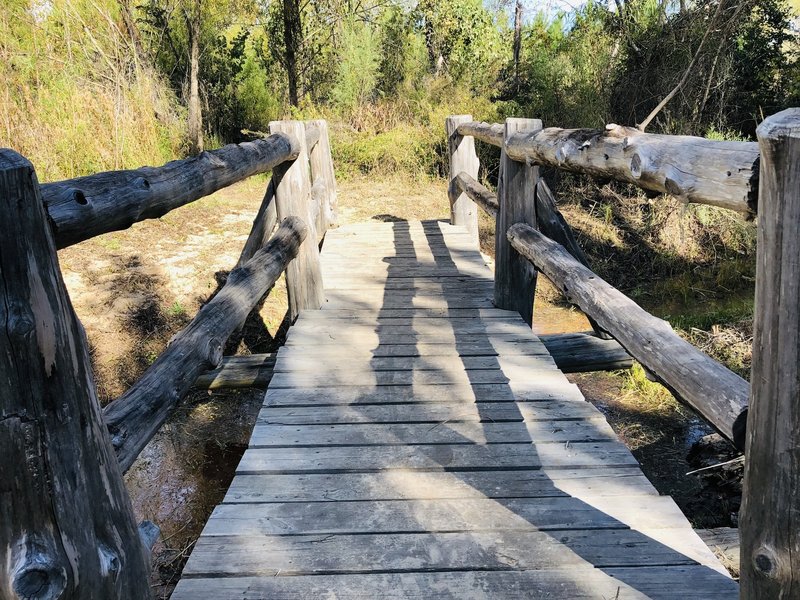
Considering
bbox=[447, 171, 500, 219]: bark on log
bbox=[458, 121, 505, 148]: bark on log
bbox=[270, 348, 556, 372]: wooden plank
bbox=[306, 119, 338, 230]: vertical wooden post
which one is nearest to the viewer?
bbox=[270, 348, 556, 372]: wooden plank

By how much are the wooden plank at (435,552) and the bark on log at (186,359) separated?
424 millimetres

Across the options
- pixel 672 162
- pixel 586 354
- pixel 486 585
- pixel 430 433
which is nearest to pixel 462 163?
pixel 586 354

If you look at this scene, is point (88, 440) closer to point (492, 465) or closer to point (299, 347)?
point (492, 465)

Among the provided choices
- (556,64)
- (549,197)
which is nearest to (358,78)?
(556,64)

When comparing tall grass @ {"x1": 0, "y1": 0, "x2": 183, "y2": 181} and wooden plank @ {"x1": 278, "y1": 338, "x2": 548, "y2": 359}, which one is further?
tall grass @ {"x1": 0, "y1": 0, "x2": 183, "y2": 181}

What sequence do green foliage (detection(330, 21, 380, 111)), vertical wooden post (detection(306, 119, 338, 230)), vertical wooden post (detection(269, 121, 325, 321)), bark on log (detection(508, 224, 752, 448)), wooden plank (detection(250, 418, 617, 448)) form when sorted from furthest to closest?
green foliage (detection(330, 21, 380, 111))
vertical wooden post (detection(306, 119, 338, 230))
vertical wooden post (detection(269, 121, 325, 321))
wooden plank (detection(250, 418, 617, 448))
bark on log (detection(508, 224, 752, 448))

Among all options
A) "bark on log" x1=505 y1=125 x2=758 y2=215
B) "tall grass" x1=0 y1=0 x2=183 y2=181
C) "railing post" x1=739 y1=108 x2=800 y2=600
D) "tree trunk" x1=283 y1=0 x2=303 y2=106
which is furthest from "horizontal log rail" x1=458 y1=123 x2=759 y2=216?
"tree trunk" x1=283 y1=0 x2=303 y2=106

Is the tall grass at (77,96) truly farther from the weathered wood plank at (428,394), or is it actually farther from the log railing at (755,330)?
the log railing at (755,330)

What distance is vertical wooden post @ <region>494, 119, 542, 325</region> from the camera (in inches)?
145

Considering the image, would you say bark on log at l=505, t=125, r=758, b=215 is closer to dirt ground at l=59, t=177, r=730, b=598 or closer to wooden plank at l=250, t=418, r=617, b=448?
wooden plank at l=250, t=418, r=617, b=448

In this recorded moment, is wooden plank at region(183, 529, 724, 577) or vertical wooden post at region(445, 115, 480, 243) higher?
vertical wooden post at region(445, 115, 480, 243)

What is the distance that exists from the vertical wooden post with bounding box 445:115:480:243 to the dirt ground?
52.1 inches

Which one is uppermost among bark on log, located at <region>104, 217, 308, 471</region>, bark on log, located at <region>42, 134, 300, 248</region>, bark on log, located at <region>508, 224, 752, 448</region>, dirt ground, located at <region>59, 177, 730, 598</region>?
bark on log, located at <region>42, 134, 300, 248</region>

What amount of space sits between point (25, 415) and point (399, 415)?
1.77m
